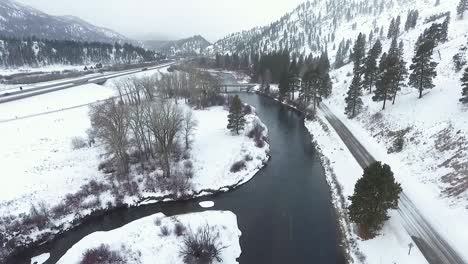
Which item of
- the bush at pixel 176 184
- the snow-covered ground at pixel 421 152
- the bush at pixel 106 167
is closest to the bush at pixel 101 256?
the bush at pixel 176 184

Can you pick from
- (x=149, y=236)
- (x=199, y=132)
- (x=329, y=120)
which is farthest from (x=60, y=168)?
(x=329, y=120)

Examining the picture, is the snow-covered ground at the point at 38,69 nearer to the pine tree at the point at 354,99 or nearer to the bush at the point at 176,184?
the bush at the point at 176,184

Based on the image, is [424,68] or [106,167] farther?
[424,68]

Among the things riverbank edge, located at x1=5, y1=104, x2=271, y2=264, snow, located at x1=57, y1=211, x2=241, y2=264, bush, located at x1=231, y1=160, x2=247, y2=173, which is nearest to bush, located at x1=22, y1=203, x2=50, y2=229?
riverbank edge, located at x1=5, y1=104, x2=271, y2=264

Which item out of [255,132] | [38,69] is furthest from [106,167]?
[38,69]

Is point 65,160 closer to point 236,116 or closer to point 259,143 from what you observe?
point 236,116

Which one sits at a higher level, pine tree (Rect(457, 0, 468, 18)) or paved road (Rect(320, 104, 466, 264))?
pine tree (Rect(457, 0, 468, 18))

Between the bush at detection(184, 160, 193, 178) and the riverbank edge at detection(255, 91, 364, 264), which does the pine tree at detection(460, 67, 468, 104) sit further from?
the bush at detection(184, 160, 193, 178)
